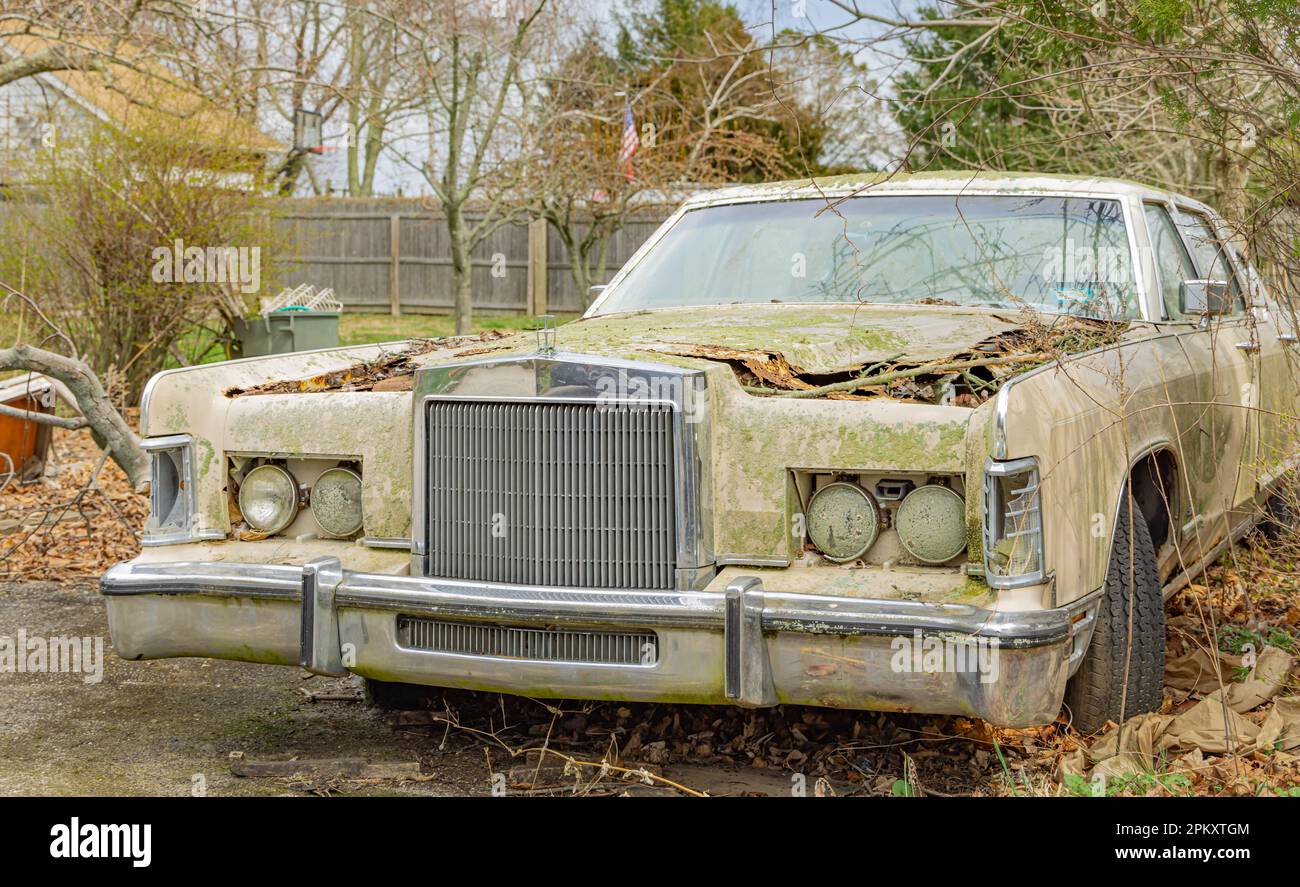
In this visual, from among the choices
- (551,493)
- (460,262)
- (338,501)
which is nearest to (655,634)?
(551,493)

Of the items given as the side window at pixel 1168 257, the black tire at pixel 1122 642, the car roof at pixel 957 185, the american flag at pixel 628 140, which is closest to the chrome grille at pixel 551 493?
the black tire at pixel 1122 642

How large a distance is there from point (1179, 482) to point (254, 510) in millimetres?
3230

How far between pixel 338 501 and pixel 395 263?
69.4 feet

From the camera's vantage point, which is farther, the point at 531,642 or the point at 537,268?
the point at 537,268

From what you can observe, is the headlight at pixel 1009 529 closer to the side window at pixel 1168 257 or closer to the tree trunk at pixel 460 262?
the side window at pixel 1168 257

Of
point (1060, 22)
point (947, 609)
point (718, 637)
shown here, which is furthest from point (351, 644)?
point (1060, 22)

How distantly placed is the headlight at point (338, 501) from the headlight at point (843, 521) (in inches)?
55.6

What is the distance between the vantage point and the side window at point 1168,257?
5.06 meters

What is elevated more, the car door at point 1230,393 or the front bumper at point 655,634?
the car door at point 1230,393

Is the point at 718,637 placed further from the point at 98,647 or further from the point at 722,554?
the point at 98,647

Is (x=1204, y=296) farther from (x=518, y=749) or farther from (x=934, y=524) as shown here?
(x=518, y=749)

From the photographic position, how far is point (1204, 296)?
4758mm

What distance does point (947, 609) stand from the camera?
3.24 meters
